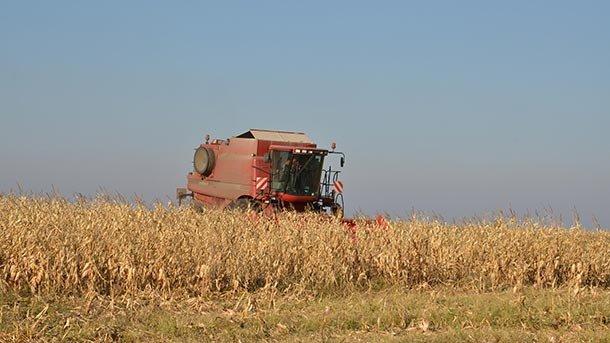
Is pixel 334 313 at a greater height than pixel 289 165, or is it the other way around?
pixel 289 165

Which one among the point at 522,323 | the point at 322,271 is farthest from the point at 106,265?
the point at 522,323

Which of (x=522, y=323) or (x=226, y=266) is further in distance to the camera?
(x=226, y=266)

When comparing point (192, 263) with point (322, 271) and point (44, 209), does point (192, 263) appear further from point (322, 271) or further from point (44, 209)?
point (44, 209)

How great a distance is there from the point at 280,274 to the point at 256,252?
536mm

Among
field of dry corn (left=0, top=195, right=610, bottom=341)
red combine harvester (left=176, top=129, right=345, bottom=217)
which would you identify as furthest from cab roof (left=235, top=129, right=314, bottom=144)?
field of dry corn (left=0, top=195, right=610, bottom=341)

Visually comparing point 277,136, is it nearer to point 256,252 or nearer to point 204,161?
point 204,161

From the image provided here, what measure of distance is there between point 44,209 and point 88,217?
1125 mm

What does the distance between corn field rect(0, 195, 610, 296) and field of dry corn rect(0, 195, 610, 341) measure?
23mm

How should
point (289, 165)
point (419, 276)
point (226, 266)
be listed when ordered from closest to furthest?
point (226, 266) → point (419, 276) → point (289, 165)

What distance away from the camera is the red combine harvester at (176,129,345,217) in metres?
17.4

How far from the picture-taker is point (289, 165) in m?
17.3

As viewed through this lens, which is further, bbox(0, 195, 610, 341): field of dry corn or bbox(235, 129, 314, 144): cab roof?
bbox(235, 129, 314, 144): cab roof

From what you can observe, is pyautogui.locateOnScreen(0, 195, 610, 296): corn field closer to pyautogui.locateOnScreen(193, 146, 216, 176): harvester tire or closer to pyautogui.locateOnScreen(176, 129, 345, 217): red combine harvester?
pyautogui.locateOnScreen(176, 129, 345, 217): red combine harvester

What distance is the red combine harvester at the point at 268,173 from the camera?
17.4 meters
